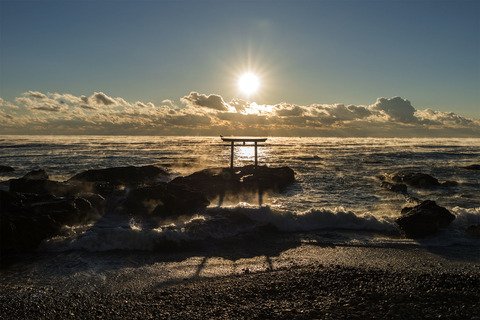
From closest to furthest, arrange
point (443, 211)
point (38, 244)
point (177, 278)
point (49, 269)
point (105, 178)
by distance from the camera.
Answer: point (177, 278) < point (49, 269) < point (38, 244) < point (443, 211) < point (105, 178)

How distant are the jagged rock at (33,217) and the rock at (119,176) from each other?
816 centimetres

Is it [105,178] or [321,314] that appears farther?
[105,178]

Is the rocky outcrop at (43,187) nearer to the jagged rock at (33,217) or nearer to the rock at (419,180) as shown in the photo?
the jagged rock at (33,217)

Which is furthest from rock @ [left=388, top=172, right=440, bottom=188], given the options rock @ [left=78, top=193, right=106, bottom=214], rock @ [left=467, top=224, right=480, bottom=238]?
rock @ [left=78, top=193, right=106, bottom=214]

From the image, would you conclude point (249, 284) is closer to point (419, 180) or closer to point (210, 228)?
point (210, 228)

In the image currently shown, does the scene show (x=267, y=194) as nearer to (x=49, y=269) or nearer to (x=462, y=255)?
(x=462, y=255)

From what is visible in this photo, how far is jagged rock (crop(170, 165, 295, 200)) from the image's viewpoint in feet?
59.4

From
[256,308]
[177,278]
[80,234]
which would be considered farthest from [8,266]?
[256,308]

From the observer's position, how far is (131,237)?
27.3ft

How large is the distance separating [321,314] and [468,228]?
7307mm

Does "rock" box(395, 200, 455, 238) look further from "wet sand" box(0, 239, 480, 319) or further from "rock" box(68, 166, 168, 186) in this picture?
"rock" box(68, 166, 168, 186)

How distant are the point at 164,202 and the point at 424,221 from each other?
30.1 feet

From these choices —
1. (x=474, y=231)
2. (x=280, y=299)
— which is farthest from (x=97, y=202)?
(x=474, y=231)

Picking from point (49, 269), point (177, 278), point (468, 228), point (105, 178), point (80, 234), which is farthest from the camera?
point (105, 178)
